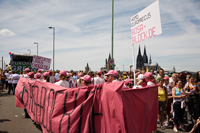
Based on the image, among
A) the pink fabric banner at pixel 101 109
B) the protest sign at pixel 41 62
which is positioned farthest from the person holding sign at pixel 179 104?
the protest sign at pixel 41 62

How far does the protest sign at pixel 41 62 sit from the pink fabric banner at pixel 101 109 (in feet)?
24.0

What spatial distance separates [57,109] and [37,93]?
6.10 ft

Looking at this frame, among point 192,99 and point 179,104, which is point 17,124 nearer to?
point 179,104

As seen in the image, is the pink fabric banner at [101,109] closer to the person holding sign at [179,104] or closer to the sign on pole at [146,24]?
the sign on pole at [146,24]

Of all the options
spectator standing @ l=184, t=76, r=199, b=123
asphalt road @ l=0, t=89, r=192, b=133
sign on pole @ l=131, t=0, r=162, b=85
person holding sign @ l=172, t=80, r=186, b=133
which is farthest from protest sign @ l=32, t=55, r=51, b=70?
spectator standing @ l=184, t=76, r=199, b=123

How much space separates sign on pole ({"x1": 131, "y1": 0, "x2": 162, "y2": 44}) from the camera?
496 cm

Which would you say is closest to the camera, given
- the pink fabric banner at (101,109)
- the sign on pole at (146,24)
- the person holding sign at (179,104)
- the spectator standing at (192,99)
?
the pink fabric banner at (101,109)

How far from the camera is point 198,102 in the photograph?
6297mm

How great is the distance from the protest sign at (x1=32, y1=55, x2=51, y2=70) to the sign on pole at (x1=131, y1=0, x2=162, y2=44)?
7690 millimetres

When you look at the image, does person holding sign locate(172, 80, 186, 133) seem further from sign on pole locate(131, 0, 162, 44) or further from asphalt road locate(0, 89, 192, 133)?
sign on pole locate(131, 0, 162, 44)

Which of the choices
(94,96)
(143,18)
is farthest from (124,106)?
(143,18)

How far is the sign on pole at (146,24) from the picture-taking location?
16.3 ft

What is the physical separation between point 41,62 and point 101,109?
30.6ft

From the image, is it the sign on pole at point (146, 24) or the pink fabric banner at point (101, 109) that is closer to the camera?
→ the pink fabric banner at point (101, 109)
